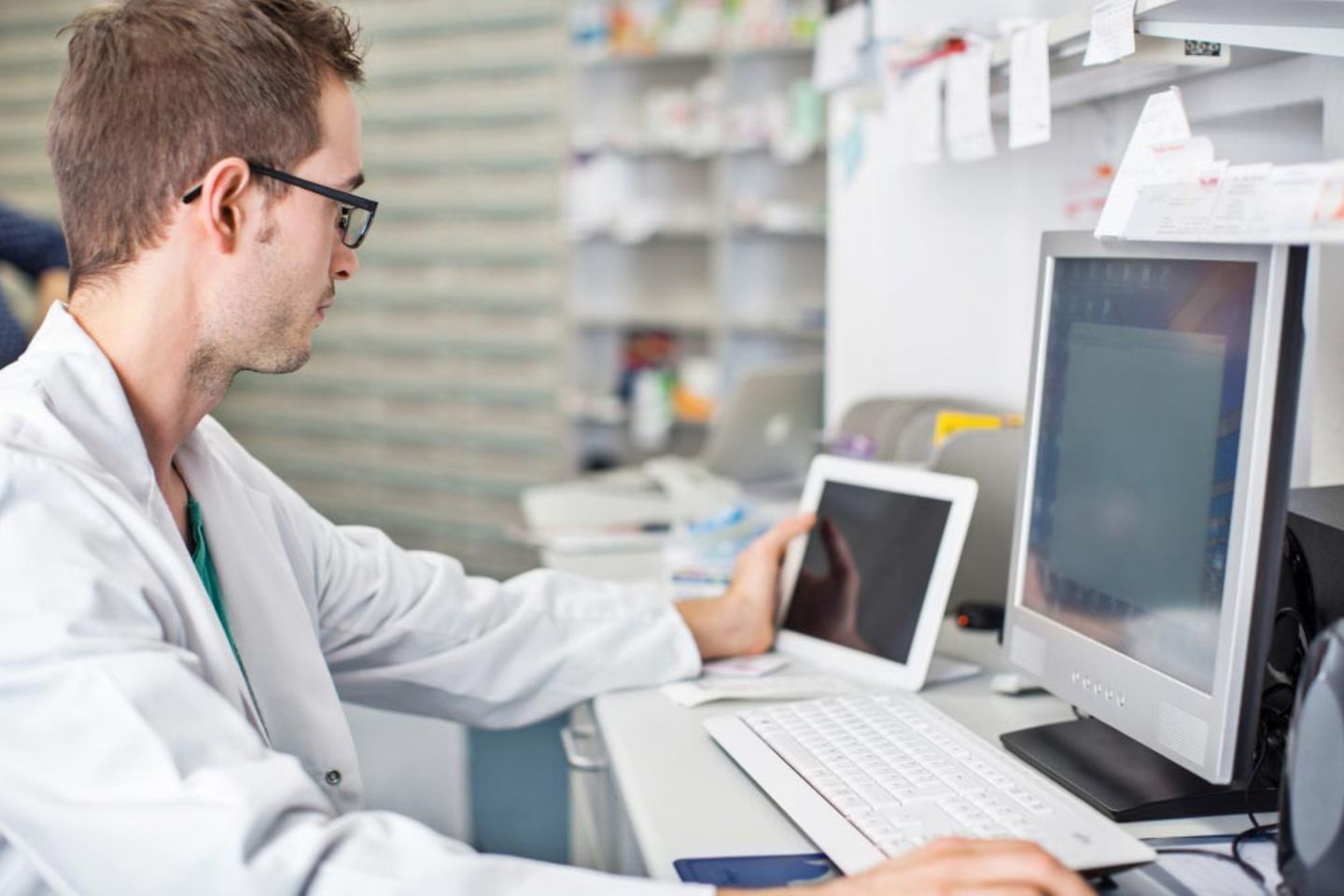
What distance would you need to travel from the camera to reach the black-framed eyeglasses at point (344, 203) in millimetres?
1011

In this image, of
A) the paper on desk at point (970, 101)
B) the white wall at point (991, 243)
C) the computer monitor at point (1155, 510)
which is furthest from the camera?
the paper on desk at point (970, 101)

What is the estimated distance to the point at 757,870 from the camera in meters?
0.90

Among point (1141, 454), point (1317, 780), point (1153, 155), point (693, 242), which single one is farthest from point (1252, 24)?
point (693, 242)

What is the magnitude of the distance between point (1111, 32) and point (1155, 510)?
424mm

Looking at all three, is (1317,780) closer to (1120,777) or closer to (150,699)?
(1120,777)

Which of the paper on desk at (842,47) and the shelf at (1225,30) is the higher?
the paper on desk at (842,47)

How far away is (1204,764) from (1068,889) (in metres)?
0.21

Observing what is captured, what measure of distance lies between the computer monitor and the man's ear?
707 mm

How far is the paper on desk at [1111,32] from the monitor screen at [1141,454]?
180 millimetres

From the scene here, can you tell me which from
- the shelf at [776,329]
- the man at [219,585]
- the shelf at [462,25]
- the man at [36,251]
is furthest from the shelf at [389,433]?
the man at [219,585]

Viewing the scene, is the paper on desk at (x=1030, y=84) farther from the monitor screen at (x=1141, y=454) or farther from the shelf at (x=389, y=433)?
the shelf at (x=389, y=433)

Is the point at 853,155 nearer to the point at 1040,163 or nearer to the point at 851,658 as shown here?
the point at 1040,163

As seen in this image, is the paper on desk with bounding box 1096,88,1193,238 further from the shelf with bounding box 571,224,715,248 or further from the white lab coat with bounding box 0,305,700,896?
the shelf with bounding box 571,224,715,248

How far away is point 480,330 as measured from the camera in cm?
488
